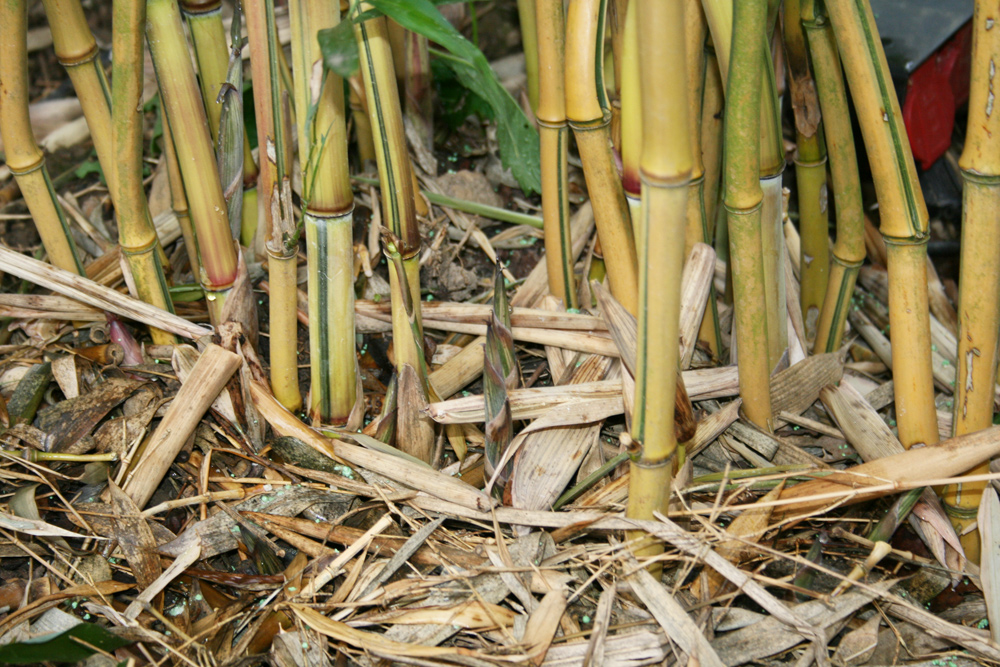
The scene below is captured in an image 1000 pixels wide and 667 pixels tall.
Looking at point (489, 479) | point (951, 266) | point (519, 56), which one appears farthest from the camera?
point (519, 56)

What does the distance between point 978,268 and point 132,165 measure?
81 centimetres

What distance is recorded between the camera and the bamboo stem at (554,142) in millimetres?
735

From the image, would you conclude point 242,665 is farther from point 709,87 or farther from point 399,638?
point 709,87

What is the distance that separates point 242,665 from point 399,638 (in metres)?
0.14

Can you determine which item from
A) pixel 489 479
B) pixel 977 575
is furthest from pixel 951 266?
pixel 489 479

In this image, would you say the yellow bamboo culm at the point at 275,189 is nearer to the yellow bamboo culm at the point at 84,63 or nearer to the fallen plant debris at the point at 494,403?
the fallen plant debris at the point at 494,403

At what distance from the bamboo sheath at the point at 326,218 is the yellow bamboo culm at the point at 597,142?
21 centimetres

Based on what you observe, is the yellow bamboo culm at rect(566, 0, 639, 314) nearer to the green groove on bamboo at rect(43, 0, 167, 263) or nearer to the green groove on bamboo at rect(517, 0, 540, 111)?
the green groove on bamboo at rect(517, 0, 540, 111)

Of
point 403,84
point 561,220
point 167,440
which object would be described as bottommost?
point 167,440

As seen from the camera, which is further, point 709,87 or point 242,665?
point 709,87

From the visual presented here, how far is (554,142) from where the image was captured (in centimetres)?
81

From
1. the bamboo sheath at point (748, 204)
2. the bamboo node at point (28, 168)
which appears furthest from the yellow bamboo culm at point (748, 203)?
the bamboo node at point (28, 168)

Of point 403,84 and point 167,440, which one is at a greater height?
point 403,84

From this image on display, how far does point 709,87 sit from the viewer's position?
820 millimetres
